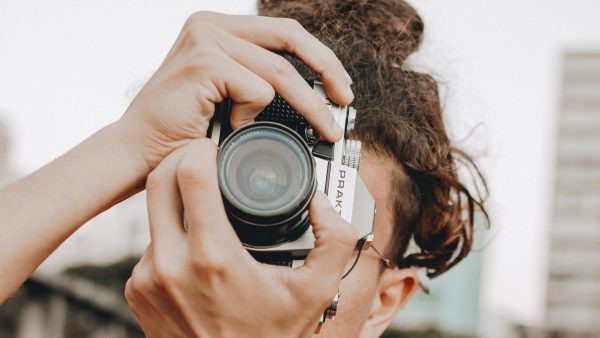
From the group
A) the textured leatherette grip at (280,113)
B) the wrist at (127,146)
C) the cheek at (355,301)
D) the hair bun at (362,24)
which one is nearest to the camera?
the wrist at (127,146)

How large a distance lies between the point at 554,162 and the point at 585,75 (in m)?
7.79

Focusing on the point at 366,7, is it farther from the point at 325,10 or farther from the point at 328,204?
the point at 328,204

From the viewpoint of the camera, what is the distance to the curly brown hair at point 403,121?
7.34 ft

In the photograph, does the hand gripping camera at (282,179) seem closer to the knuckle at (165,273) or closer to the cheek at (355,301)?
the knuckle at (165,273)

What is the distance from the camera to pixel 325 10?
7.80 feet

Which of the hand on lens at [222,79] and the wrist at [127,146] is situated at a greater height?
the hand on lens at [222,79]

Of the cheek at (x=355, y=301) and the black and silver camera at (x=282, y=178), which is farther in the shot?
the cheek at (x=355, y=301)

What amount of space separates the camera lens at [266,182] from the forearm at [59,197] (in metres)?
0.19

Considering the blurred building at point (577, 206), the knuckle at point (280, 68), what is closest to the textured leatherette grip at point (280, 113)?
the knuckle at point (280, 68)

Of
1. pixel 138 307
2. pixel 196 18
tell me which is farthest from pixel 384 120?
pixel 138 307

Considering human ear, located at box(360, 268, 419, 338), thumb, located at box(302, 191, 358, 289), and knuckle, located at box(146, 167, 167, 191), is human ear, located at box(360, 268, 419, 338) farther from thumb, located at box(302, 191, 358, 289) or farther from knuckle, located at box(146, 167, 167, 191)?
knuckle, located at box(146, 167, 167, 191)

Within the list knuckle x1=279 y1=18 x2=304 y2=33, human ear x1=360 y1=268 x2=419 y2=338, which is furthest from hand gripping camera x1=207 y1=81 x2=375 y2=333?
human ear x1=360 y1=268 x2=419 y2=338

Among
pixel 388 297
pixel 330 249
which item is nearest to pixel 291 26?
pixel 330 249

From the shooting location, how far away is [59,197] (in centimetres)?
155
